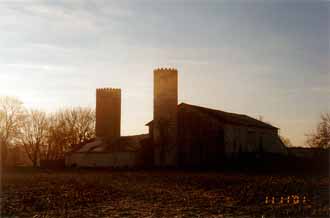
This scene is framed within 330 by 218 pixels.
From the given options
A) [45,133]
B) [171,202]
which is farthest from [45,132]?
[171,202]

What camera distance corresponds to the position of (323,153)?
A: 4794cm

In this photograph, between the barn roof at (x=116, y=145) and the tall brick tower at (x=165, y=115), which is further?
the barn roof at (x=116, y=145)

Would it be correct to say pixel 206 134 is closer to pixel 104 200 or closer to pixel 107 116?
pixel 107 116

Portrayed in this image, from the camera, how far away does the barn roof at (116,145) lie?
50916 millimetres

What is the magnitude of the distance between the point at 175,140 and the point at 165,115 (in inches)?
105

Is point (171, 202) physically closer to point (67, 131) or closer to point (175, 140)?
point (175, 140)

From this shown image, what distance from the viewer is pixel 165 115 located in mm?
49125

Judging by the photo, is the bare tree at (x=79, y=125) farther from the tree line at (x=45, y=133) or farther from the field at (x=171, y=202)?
the field at (x=171, y=202)

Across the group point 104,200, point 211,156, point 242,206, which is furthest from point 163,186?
point 211,156

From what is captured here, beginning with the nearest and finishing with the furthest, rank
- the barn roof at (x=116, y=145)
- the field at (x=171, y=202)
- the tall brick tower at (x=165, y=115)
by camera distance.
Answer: the field at (x=171, y=202) < the tall brick tower at (x=165, y=115) < the barn roof at (x=116, y=145)

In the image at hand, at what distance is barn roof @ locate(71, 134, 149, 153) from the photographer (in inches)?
2005

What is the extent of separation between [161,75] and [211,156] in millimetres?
9551
